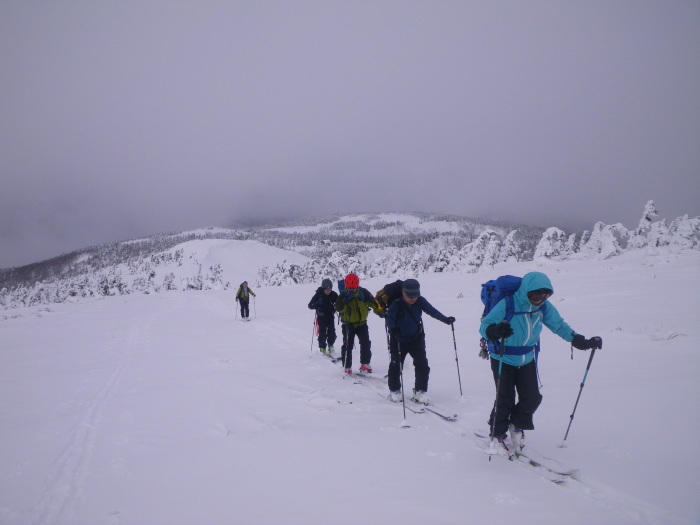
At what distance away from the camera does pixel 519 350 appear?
4445 millimetres

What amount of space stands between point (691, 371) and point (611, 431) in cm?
280

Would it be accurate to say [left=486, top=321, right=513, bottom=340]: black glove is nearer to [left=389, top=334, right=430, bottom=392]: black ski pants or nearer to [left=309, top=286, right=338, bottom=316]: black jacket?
[left=389, top=334, right=430, bottom=392]: black ski pants

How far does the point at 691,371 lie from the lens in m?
6.40

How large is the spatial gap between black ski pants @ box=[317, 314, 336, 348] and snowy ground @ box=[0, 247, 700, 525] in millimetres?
487

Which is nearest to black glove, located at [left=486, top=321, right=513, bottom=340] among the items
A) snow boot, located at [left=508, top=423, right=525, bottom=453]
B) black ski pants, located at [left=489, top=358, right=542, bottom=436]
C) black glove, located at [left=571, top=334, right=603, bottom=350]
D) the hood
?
the hood

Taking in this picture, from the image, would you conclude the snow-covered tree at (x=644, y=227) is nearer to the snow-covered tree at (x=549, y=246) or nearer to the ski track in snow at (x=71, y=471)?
the snow-covered tree at (x=549, y=246)

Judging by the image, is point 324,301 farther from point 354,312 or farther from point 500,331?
→ point 500,331

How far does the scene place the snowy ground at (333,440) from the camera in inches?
139

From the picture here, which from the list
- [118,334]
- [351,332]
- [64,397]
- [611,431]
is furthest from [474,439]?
[118,334]

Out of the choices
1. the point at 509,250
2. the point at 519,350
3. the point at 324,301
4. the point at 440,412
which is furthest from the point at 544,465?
the point at 509,250

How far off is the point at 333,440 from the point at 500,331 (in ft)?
9.13

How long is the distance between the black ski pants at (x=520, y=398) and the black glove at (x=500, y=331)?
1.83 feet

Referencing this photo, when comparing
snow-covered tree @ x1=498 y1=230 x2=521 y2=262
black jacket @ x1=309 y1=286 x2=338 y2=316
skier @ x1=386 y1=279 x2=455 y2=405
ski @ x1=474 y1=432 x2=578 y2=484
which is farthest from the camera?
snow-covered tree @ x1=498 y1=230 x2=521 y2=262

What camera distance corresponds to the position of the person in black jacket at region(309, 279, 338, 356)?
34.4 ft
